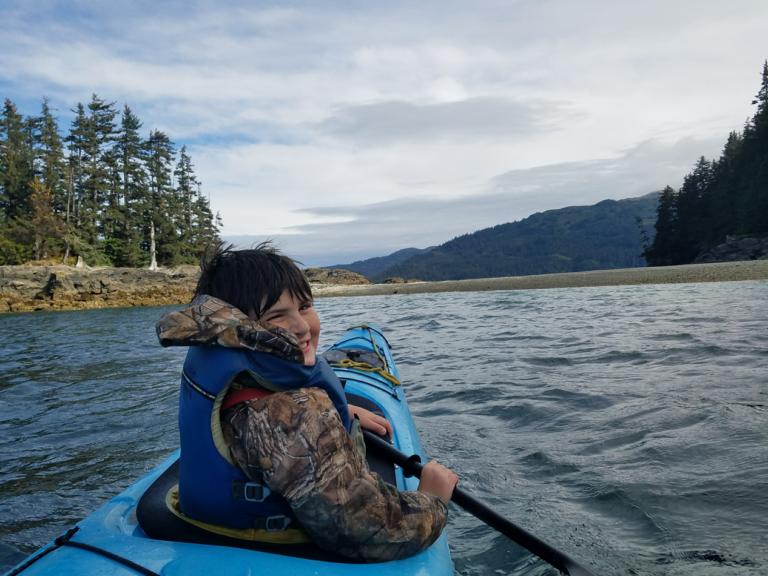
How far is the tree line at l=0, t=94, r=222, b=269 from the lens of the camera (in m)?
36.1

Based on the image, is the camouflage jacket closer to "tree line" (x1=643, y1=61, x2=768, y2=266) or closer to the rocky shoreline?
the rocky shoreline

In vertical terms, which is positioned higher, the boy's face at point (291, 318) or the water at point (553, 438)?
the boy's face at point (291, 318)

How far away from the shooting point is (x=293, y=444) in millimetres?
1420

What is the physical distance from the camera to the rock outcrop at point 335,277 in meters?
49.7

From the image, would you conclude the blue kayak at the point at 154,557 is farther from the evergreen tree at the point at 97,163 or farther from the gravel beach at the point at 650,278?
the evergreen tree at the point at 97,163

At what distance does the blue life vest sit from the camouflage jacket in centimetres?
4

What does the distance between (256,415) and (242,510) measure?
0.38m

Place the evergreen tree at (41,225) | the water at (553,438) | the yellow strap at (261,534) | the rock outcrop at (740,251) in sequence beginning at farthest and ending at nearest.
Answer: the evergreen tree at (41,225) → the rock outcrop at (740,251) → the water at (553,438) → the yellow strap at (261,534)

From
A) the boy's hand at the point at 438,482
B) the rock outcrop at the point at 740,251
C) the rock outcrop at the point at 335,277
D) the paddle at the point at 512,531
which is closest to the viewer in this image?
the boy's hand at the point at 438,482

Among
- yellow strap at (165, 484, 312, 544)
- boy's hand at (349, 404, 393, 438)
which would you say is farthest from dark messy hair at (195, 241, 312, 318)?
boy's hand at (349, 404, 393, 438)

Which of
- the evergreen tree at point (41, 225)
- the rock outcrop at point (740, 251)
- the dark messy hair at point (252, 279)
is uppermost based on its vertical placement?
the evergreen tree at point (41, 225)

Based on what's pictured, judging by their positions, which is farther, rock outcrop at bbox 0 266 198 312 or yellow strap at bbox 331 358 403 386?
rock outcrop at bbox 0 266 198 312

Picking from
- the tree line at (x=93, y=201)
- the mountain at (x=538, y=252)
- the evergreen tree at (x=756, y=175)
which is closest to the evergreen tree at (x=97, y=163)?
the tree line at (x=93, y=201)

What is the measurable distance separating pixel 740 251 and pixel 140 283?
41505 millimetres
